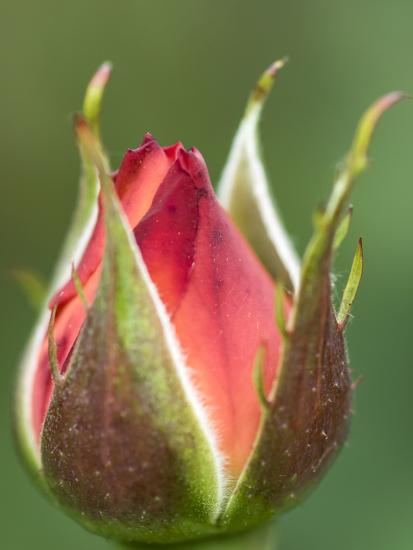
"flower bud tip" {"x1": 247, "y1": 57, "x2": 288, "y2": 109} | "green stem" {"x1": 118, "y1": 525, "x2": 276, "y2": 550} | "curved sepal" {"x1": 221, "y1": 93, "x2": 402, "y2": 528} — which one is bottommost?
"green stem" {"x1": 118, "y1": 525, "x2": 276, "y2": 550}

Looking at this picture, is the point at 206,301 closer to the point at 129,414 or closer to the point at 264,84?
the point at 129,414

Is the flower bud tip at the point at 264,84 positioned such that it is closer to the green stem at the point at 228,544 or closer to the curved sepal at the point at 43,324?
the curved sepal at the point at 43,324

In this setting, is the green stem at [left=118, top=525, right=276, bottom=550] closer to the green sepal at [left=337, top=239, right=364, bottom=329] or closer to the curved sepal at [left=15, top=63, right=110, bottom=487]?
the curved sepal at [left=15, top=63, right=110, bottom=487]

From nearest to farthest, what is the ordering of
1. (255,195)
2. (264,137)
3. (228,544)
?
(228,544) → (255,195) → (264,137)

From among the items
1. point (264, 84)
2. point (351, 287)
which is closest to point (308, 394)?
point (351, 287)

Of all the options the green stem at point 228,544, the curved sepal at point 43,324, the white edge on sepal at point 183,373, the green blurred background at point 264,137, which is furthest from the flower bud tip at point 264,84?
the green blurred background at point 264,137

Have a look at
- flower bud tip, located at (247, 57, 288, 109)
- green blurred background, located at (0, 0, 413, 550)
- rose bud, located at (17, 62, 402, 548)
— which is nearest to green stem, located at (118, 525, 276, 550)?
rose bud, located at (17, 62, 402, 548)

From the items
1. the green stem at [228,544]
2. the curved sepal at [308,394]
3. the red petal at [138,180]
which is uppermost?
the red petal at [138,180]
